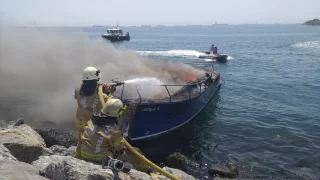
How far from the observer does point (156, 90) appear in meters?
16.8

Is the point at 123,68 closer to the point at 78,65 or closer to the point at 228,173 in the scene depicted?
the point at 78,65

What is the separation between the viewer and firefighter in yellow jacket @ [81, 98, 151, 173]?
531 cm

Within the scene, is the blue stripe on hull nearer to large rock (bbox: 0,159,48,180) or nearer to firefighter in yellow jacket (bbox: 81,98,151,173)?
large rock (bbox: 0,159,48,180)

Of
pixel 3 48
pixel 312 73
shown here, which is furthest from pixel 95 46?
pixel 312 73

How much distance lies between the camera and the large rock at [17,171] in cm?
512

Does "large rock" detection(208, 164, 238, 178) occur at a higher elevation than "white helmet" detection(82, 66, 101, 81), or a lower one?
lower

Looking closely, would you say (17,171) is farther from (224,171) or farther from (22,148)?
(224,171)

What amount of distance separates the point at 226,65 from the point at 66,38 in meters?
21.2

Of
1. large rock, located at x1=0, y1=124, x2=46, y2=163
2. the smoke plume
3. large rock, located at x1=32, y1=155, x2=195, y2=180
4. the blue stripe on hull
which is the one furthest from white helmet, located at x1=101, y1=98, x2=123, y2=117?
the smoke plume

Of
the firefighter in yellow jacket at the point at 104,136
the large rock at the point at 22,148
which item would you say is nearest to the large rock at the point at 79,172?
the firefighter in yellow jacket at the point at 104,136

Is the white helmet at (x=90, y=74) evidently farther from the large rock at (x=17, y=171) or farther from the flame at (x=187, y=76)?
the flame at (x=187, y=76)

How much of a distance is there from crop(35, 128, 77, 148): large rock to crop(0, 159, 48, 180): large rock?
609 centimetres

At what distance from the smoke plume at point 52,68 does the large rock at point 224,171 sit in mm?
7683

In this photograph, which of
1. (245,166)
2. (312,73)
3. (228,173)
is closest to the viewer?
(228,173)
